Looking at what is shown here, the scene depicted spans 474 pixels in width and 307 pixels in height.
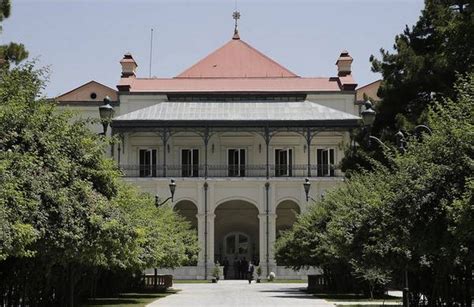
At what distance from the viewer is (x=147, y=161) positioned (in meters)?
65.6

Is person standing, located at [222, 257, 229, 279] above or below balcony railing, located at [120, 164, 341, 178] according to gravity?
below

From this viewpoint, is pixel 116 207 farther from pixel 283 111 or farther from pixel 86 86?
pixel 86 86

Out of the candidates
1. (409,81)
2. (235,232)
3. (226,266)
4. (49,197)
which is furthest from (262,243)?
(49,197)

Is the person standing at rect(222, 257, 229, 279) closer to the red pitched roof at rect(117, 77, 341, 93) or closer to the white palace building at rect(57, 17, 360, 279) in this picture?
the white palace building at rect(57, 17, 360, 279)

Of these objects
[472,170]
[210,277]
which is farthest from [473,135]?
[210,277]

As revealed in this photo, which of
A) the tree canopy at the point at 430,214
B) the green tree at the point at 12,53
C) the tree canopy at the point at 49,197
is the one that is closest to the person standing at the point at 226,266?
the green tree at the point at 12,53

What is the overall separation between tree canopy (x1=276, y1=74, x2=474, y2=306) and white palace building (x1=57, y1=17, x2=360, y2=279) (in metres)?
36.3

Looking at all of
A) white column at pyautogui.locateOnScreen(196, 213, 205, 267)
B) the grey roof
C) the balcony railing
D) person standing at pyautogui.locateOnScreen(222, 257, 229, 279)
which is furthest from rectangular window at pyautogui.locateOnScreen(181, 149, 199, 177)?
person standing at pyautogui.locateOnScreen(222, 257, 229, 279)

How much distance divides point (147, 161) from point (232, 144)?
21.7ft

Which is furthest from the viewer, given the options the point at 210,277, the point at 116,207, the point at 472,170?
the point at 210,277

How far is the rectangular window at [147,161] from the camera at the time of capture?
6456cm

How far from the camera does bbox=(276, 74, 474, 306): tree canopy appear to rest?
15172 millimetres

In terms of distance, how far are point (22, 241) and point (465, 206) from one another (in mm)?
6777

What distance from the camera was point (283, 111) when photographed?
62.9 metres
